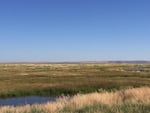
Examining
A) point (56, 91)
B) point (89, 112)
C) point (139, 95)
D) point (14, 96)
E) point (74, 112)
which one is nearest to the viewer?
point (89, 112)

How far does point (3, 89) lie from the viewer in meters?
31.7

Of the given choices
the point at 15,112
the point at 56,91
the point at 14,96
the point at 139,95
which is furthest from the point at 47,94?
the point at 15,112

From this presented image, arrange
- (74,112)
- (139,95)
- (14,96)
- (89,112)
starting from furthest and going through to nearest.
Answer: (14,96), (139,95), (74,112), (89,112)

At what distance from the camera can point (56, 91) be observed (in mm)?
31297

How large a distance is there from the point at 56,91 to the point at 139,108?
776 inches

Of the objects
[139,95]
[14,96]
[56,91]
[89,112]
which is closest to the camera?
[89,112]

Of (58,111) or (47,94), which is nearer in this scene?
(58,111)

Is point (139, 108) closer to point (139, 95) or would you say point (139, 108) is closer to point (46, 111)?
point (46, 111)

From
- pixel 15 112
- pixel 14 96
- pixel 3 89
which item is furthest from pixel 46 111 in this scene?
pixel 3 89

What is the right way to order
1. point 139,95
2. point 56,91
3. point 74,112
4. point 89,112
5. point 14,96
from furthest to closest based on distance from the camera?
1. point 56,91
2. point 14,96
3. point 139,95
4. point 74,112
5. point 89,112

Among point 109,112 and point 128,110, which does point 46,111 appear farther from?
point 128,110

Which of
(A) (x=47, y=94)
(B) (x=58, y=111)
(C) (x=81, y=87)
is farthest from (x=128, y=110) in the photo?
(C) (x=81, y=87)

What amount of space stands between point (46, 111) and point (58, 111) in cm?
53

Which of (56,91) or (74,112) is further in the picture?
(56,91)
